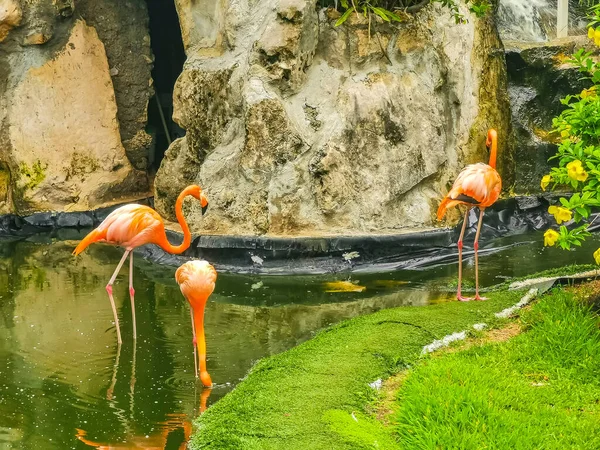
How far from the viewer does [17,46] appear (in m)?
10.5

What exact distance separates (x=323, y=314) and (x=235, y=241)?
6.61 ft

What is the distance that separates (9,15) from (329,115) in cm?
401

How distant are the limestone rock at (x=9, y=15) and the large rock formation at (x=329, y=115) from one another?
214cm

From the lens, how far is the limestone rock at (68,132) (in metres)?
10.5

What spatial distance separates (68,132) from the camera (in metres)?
10.8

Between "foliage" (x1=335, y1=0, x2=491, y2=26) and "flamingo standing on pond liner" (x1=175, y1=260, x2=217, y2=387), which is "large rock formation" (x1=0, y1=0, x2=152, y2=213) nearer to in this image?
"foliage" (x1=335, y1=0, x2=491, y2=26)

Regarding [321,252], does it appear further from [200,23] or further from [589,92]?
[589,92]

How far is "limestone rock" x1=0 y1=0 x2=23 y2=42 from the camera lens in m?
10.1

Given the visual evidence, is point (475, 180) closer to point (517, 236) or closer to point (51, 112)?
point (517, 236)

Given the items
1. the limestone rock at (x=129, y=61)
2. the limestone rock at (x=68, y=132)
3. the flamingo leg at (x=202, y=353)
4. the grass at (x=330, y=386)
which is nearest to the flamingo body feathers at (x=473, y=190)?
the grass at (x=330, y=386)

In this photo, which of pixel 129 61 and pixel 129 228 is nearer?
pixel 129 228

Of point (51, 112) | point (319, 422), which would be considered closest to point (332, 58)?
point (51, 112)

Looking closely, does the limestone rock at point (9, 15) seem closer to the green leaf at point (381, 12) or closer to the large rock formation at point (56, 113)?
the large rock formation at point (56, 113)

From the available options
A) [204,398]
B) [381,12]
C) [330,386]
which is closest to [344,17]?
[381,12]
